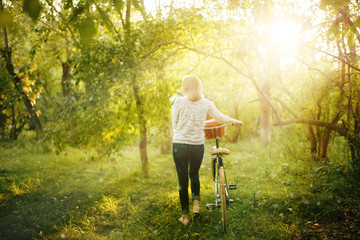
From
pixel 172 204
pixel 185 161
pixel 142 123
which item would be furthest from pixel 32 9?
pixel 142 123

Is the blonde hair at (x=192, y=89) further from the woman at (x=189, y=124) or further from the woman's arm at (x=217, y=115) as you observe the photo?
the woman's arm at (x=217, y=115)

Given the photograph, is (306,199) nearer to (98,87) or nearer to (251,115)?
(98,87)

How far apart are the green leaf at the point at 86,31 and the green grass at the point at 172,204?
9.46 ft

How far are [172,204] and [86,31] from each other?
3.57m

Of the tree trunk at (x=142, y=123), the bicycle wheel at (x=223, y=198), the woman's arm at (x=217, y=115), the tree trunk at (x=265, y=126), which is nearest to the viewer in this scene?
the bicycle wheel at (x=223, y=198)

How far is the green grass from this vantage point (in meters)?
3.30

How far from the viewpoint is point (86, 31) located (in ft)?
3.77

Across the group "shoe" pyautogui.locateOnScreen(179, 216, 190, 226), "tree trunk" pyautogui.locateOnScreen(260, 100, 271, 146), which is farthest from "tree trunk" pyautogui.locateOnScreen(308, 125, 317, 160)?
"shoe" pyautogui.locateOnScreen(179, 216, 190, 226)

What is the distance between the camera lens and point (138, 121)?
210 inches

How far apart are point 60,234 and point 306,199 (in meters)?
3.77

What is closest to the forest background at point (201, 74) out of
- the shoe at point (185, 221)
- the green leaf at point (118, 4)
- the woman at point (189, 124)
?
the shoe at point (185, 221)

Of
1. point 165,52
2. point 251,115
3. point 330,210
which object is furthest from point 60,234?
point 251,115

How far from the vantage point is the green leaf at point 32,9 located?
3.76 ft

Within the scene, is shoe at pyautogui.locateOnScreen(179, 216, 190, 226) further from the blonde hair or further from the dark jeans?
the blonde hair
